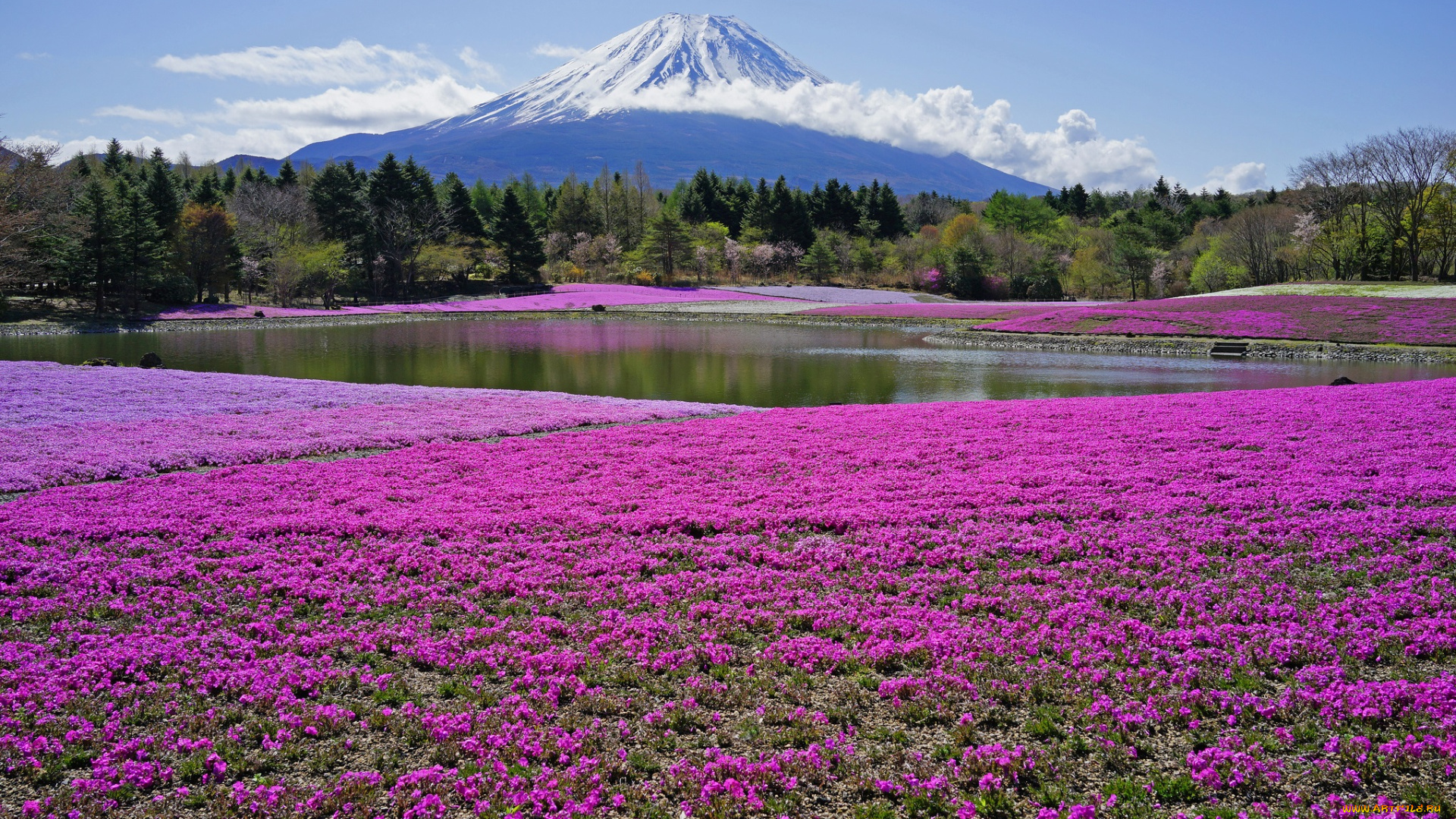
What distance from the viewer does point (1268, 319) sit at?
48.3 meters

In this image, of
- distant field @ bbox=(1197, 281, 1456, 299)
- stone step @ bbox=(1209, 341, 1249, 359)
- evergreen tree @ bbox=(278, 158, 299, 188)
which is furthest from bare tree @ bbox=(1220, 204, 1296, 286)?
evergreen tree @ bbox=(278, 158, 299, 188)

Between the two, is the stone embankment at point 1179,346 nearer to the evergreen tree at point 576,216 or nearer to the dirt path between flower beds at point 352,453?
the dirt path between flower beds at point 352,453

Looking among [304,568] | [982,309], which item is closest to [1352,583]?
[304,568]

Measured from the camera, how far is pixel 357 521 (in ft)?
37.9

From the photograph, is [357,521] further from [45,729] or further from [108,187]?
[108,187]

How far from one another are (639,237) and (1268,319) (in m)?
83.1

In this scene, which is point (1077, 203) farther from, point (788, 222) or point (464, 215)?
point (464, 215)

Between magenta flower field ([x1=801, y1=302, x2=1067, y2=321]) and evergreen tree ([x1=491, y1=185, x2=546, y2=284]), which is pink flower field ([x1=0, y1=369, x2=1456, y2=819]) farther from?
evergreen tree ([x1=491, y1=185, x2=546, y2=284])

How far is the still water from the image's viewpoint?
101ft

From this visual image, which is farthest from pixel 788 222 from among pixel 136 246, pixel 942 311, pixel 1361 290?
pixel 136 246

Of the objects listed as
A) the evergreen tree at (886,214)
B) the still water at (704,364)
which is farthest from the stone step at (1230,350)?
the evergreen tree at (886,214)

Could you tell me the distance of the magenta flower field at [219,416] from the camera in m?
15.4

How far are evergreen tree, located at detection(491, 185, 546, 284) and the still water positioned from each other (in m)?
38.9

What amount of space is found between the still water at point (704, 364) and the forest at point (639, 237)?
583 inches
